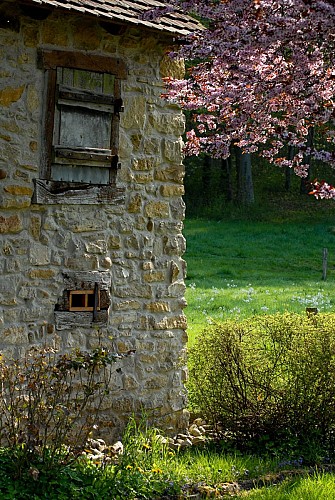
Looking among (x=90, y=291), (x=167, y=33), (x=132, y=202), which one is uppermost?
(x=167, y=33)

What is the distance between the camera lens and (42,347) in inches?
273

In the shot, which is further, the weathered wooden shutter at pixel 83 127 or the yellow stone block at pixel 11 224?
the weathered wooden shutter at pixel 83 127

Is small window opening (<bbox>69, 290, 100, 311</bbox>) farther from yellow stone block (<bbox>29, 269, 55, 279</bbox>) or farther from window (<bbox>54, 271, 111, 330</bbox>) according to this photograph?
yellow stone block (<bbox>29, 269, 55, 279</bbox>)

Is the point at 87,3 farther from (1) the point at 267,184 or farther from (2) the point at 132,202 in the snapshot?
(1) the point at 267,184

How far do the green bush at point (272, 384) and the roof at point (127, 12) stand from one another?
2773 mm

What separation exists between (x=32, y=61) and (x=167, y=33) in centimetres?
127

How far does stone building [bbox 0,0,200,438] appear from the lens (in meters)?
6.79

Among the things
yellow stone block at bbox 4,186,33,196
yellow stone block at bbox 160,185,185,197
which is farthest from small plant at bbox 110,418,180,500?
yellow stone block at bbox 4,186,33,196

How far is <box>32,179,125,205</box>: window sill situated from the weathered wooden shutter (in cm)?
6

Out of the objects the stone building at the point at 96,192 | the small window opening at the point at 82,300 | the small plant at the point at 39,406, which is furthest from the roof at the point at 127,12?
the small plant at the point at 39,406

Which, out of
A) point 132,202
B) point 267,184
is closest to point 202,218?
point 267,184

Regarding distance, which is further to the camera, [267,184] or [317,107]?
[267,184]

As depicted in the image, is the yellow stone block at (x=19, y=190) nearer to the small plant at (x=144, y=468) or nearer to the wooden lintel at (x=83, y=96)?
the wooden lintel at (x=83, y=96)

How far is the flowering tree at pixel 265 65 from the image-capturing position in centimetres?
570
